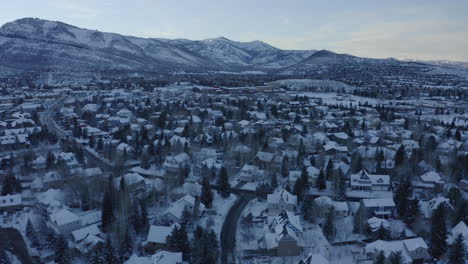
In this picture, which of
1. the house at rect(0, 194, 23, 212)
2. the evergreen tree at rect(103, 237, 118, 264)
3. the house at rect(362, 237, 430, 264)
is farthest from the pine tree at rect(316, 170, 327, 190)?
the house at rect(0, 194, 23, 212)

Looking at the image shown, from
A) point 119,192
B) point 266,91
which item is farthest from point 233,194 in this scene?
point 266,91

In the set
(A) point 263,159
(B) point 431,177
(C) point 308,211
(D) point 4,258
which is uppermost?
(A) point 263,159

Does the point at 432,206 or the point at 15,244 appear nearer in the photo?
the point at 15,244

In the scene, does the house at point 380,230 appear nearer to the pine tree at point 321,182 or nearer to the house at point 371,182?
the house at point 371,182

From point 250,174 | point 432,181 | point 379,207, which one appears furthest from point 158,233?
point 432,181

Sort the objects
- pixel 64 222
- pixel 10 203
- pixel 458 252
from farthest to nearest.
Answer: pixel 10 203
pixel 64 222
pixel 458 252

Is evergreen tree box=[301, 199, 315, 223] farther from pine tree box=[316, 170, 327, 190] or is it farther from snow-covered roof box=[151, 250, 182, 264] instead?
snow-covered roof box=[151, 250, 182, 264]

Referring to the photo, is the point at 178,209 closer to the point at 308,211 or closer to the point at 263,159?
the point at 308,211
